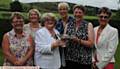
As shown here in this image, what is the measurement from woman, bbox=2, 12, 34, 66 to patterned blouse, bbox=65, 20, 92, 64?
589 millimetres

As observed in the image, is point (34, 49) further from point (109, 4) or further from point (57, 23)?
point (109, 4)

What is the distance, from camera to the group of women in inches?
283

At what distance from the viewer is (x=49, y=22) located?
283 inches

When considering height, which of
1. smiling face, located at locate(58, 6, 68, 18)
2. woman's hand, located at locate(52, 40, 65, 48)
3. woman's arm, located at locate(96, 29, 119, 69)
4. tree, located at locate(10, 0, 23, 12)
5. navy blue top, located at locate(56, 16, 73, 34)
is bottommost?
tree, located at locate(10, 0, 23, 12)

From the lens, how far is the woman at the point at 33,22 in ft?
25.1

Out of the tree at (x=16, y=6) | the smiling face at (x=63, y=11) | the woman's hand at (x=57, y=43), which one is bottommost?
the tree at (x=16, y=6)

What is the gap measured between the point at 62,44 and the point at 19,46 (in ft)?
2.24

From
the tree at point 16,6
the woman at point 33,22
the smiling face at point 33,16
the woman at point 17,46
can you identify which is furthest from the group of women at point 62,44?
the tree at point 16,6

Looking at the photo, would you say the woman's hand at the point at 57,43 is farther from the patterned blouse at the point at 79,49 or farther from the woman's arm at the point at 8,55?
the woman's arm at the point at 8,55

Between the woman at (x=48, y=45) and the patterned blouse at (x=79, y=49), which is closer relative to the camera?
the woman at (x=48, y=45)

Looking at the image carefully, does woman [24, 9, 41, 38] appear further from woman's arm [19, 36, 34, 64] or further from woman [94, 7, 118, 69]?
woman [94, 7, 118, 69]

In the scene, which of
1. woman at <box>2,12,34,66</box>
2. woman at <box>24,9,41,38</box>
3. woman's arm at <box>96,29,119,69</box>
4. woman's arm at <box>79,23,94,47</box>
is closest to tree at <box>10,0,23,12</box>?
woman at <box>24,9,41,38</box>

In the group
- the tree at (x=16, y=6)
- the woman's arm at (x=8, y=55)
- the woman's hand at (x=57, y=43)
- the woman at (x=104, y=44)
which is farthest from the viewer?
the tree at (x=16, y=6)

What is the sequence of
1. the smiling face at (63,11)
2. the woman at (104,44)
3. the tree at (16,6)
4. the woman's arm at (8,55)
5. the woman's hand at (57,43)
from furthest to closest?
1. the tree at (16,6)
2. the smiling face at (63,11)
3. the woman at (104,44)
4. the woman's arm at (8,55)
5. the woman's hand at (57,43)
